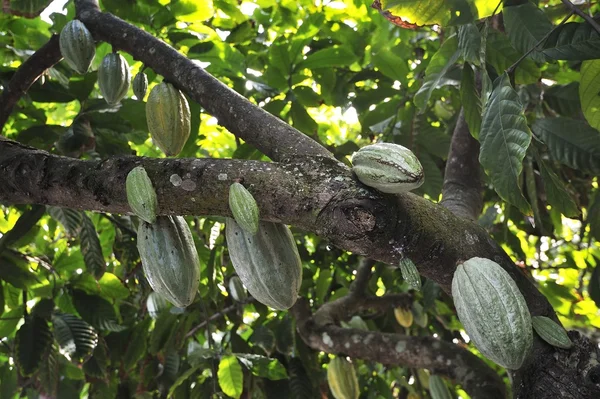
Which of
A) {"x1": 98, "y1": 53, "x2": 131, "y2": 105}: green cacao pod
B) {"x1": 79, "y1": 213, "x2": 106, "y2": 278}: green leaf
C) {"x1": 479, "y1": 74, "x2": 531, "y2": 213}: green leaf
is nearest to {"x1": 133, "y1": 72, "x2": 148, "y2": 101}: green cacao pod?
{"x1": 98, "y1": 53, "x2": 131, "y2": 105}: green cacao pod

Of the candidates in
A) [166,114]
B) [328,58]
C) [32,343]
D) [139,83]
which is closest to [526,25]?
[166,114]

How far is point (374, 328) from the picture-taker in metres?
3.25

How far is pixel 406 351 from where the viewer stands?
2.17 m

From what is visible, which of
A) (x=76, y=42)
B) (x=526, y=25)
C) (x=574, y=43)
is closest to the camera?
(x=574, y=43)

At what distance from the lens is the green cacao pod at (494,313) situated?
105cm

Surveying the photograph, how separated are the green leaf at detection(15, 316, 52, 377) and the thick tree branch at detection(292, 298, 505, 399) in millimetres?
993

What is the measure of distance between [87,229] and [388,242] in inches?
63.9

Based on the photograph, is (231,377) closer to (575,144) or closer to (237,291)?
(237,291)

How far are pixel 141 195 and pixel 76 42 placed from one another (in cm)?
96

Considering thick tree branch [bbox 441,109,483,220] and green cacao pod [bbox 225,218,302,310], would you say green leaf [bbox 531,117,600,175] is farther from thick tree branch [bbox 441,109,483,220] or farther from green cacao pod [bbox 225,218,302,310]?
green cacao pod [bbox 225,218,302,310]

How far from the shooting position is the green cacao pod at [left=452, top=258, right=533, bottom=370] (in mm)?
1055

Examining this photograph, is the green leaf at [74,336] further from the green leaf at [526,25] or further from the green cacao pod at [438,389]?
the green leaf at [526,25]

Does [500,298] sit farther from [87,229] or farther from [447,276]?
[87,229]

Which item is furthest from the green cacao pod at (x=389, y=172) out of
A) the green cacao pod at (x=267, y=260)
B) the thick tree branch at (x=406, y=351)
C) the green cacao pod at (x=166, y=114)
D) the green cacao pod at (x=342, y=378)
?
the green cacao pod at (x=342, y=378)
